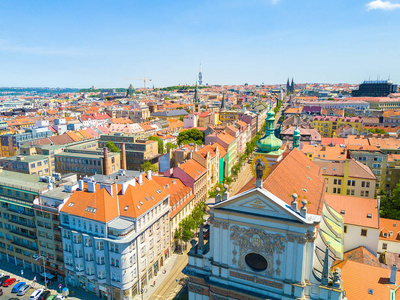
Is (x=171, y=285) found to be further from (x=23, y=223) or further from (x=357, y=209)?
(x=357, y=209)

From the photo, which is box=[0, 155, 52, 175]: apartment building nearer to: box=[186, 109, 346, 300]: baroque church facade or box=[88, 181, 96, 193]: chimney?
box=[88, 181, 96, 193]: chimney

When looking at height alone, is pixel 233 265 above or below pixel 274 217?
below

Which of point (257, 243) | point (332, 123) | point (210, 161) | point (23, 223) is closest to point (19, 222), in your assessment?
point (23, 223)

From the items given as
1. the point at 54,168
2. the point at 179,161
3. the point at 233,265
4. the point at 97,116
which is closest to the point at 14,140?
the point at 54,168

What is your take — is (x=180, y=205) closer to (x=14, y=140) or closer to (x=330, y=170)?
(x=330, y=170)

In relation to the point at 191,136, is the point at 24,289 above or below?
below
